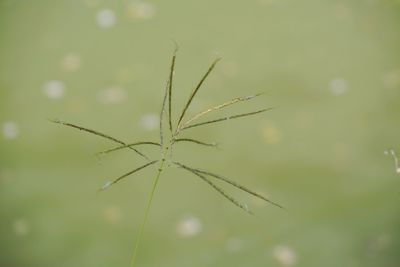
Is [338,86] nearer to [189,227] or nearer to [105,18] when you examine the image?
[189,227]

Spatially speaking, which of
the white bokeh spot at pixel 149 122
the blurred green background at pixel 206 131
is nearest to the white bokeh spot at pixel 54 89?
the blurred green background at pixel 206 131

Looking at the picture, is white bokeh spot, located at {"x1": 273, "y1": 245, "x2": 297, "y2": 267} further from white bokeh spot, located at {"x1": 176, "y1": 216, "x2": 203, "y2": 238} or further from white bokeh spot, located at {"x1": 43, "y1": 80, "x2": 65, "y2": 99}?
white bokeh spot, located at {"x1": 43, "y1": 80, "x2": 65, "y2": 99}

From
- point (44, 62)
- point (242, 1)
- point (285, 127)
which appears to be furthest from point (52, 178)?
point (242, 1)

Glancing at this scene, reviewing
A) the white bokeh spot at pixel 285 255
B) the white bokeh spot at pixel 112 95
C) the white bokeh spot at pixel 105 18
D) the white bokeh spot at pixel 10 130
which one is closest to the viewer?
the white bokeh spot at pixel 285 255

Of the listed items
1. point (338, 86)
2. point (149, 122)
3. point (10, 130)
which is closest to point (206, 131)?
point (149, 122)

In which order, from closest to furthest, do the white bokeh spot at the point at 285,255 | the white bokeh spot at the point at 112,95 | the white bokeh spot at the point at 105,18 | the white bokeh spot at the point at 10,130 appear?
the white bokeh spot at the point at 285,255 < the white bokeh spot at the point at 10,130 < the white bokeh spot at the point at 112,95 < the white bokeh spot at the point at 105,18

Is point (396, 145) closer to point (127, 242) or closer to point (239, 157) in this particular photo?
point (239, 157)

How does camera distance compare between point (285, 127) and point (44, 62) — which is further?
point (44, 62)

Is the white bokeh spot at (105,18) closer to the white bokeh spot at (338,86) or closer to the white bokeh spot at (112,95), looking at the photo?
the white bokeh spot at (112,95)

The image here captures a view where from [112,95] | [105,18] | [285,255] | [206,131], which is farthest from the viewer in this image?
[105,18]
